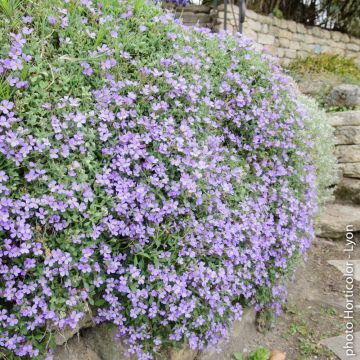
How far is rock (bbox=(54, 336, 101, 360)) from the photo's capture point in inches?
74.8

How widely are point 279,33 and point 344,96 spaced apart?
3105mm

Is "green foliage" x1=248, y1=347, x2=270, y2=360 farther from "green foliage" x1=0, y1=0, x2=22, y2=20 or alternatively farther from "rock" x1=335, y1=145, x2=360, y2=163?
"rock" x1=335, y1=145, x2=360, y2=163

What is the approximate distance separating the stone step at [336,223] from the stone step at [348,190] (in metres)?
0.34

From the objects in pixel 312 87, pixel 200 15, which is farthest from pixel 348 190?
pixel 200 15

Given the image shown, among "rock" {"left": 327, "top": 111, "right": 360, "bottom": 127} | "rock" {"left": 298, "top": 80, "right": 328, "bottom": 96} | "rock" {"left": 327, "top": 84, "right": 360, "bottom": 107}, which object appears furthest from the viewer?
"rock" {"left": 298, "top": 80, "right": 328, "bottom": 96}

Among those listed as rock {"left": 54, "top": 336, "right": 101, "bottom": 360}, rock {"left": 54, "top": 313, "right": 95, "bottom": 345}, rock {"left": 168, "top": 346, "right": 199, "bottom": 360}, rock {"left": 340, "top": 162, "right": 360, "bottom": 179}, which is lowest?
rock {"left": 168, "top": 346, "right": 199, "bottom": 360}

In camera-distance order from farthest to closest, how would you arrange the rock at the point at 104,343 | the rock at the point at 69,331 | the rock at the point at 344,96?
1. the rock at the point at 344,96
2. the rock at the point at 104,343
3. the rock at the point at 69,331

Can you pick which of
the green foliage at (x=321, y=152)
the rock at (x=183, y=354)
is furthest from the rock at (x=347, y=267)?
the rock at (x=183, y=354)

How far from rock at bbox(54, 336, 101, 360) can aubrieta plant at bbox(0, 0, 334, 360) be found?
146mm

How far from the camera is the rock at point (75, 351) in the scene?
190cm

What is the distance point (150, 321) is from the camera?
77.5 inches

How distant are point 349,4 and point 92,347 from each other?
1087cm

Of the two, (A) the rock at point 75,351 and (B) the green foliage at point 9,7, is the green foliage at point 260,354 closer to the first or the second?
(A) the rock at point 75,351

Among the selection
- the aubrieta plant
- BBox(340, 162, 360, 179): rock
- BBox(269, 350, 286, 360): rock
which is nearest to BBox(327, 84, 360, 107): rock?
BBox(340, 162, 360, 179): rock
